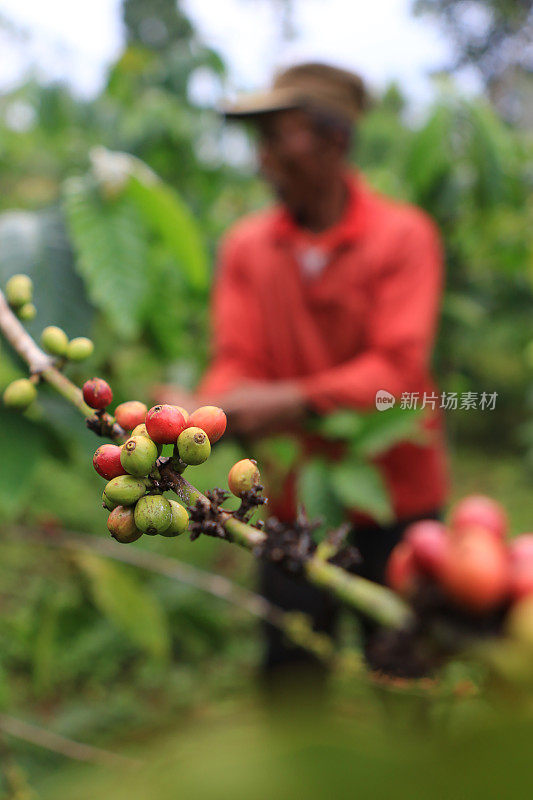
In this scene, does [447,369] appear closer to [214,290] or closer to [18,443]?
[214,290]

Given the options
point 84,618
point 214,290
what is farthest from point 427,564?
point 214,290

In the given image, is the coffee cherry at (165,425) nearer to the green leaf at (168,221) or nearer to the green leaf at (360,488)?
the green leaf at (360,488)

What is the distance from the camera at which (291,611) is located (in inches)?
69.5

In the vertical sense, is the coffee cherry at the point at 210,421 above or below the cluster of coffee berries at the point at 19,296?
below

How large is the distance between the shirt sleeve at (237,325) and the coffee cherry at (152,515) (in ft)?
4.47

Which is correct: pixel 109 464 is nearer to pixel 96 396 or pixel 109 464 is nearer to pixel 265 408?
pixel 96 396

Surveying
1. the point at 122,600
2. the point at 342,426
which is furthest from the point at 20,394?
the point at 122,600

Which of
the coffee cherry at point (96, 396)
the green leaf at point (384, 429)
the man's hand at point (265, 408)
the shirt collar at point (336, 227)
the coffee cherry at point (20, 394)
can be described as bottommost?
the coffee cherry at point (96, 396)

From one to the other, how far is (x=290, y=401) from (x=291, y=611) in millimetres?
810

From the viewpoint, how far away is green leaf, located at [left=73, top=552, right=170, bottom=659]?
120 cm

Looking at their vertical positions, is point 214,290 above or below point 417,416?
above

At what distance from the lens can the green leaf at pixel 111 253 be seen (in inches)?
31.0

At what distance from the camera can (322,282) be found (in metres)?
1.62

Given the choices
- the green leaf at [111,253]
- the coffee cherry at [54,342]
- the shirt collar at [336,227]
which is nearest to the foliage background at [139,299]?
the green leaf at [111,253]
